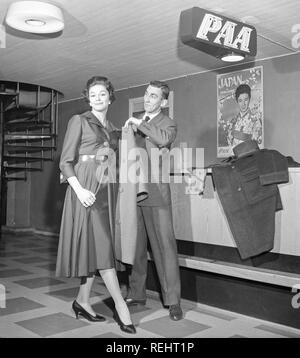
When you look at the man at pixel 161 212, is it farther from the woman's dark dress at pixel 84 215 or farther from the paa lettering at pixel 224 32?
the paa lettering at pixel 224 32

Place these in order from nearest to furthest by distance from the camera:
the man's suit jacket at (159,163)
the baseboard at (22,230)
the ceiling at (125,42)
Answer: the man's suit jacket at (159,163)
the ceiling at (125,42)
the baseboard at (22,230)

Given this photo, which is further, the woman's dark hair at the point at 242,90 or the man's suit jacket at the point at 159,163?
the woman's dark hair at the point at 242,90

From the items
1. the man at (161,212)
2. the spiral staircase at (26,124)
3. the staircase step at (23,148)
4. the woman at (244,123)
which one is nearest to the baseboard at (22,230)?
the spiral staircase at (26,124)

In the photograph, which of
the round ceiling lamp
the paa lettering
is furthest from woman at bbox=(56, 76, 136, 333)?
the round ceiling lamp

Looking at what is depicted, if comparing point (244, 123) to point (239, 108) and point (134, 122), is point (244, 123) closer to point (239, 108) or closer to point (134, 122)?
point (239, 108)

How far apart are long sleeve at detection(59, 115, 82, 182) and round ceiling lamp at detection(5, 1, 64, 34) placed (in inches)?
55.0

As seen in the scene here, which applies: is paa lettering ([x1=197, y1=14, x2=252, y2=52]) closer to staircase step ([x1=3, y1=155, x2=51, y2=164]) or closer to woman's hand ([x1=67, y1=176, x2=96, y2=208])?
woman's hand ([x1=67, y1=176, x2=96, y2=208])

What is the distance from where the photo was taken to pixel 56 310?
3.14 meters

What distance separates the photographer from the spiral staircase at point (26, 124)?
270 inches

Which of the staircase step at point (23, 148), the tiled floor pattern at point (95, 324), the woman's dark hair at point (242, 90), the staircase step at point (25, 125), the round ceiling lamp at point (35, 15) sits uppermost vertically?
the round ceiling lamp at point (35, 15)

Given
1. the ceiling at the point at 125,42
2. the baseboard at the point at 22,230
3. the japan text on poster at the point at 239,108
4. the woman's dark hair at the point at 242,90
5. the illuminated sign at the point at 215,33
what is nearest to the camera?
the illuminated sign at the point at 215,33

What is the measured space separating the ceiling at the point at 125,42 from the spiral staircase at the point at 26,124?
0.57 metres

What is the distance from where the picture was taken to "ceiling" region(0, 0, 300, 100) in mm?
3602

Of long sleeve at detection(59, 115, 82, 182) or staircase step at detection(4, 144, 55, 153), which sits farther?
staircase step at detection(4, 144, 55, 153)
